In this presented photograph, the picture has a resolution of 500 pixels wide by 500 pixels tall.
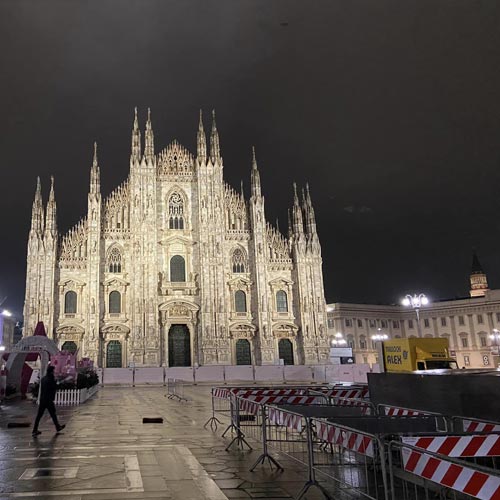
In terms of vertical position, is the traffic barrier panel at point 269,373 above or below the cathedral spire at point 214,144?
below

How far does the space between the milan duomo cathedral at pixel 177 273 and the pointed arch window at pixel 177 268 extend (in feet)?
0.31

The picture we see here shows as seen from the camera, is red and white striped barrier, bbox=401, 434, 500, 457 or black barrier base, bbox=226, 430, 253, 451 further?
black barrier base, bbox=226, 430, 253, 451

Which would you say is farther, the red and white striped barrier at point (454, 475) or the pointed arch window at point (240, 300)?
the pointed arch window at point (240, 300)

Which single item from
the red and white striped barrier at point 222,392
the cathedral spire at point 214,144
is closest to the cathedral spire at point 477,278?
the cathedral spire at point 214,144

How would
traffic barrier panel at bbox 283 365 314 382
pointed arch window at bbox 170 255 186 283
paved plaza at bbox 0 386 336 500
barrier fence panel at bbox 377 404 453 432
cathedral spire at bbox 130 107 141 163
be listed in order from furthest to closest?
cathedral spire at bbox 130 107 141 163 → pointed arch window at bbox 170 255 186 283 → traffic barrier panel at bbox 283 365 314 382 → barrier fence panel at bbox 377 404 453 432 → paved plaza at bbox 0 386 336 500

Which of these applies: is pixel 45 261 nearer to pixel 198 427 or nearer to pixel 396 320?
pixel 198 427

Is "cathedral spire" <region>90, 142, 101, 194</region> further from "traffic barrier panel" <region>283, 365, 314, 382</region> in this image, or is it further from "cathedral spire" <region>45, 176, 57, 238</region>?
"traffic barrier panel" <region>283, 365, 314, 382</region>

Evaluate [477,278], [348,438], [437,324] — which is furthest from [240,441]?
[477,278]

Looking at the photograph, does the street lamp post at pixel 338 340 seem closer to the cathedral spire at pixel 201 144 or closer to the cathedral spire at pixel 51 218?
the cathedral spire at pixel 201 144

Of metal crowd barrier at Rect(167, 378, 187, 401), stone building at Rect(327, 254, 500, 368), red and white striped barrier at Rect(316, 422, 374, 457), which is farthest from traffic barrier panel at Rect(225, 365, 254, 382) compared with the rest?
red and white striped barrier at Rect(316, 422, 374, 457)

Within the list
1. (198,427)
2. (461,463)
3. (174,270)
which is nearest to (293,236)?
(174,270)

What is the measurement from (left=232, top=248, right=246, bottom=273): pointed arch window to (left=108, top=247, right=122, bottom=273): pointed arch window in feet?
34.8

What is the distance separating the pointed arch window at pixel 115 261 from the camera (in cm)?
4772

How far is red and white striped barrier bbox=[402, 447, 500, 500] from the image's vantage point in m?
4.11
